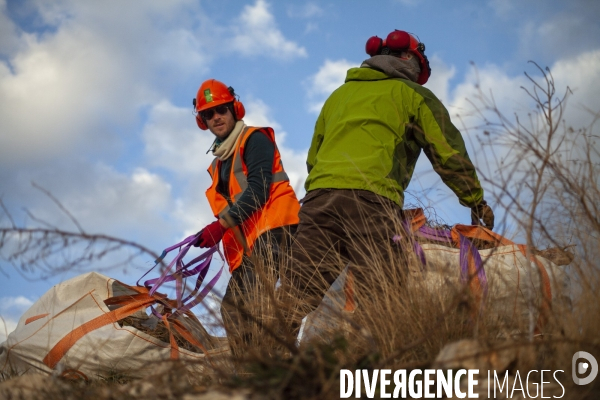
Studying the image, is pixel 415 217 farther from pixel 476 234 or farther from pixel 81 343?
pixel 81 343

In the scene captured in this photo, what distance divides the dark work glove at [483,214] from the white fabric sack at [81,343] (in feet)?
4.96

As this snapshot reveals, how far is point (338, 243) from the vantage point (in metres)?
3.66

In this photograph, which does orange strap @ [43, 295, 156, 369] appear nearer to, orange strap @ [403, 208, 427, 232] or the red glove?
the red glove

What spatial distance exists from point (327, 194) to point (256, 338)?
82 centimetres

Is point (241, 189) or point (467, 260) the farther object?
point (241, 189)

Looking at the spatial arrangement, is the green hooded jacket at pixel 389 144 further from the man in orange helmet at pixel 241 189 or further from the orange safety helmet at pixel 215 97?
the orange safety helmet at pixel 215 97

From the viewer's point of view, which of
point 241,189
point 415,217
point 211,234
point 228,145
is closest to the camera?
point 415,217

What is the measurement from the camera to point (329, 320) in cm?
330

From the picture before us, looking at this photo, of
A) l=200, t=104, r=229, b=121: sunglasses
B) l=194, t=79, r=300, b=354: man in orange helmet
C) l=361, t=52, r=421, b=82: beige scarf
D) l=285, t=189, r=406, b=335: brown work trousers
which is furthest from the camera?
l=200, t=104, r=229, b=121: sunglasses

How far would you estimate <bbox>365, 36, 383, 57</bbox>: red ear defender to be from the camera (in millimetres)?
4230

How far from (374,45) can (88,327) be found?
2275 millimetres

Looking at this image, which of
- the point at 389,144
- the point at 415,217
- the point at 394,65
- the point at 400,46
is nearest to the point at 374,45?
the point at 400,46

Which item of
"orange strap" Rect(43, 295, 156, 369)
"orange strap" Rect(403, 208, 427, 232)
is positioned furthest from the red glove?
"orange strap" Rect(403, 208, 427, 232)

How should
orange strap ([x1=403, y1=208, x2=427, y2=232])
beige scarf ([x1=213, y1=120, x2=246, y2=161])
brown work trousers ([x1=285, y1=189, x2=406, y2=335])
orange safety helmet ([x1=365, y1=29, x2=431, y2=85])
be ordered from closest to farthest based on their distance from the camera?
brown work trousers ([x1=285, y1=189, x2=406, y2=335])
orange strap ([x1=403, y1=208, x2=427, y2=232])
orange safety helmet ([x1=365, y1=29, x2=431, y2=85])
beige scarf ([x1=213, y1=120, x2=246, y2=161])
